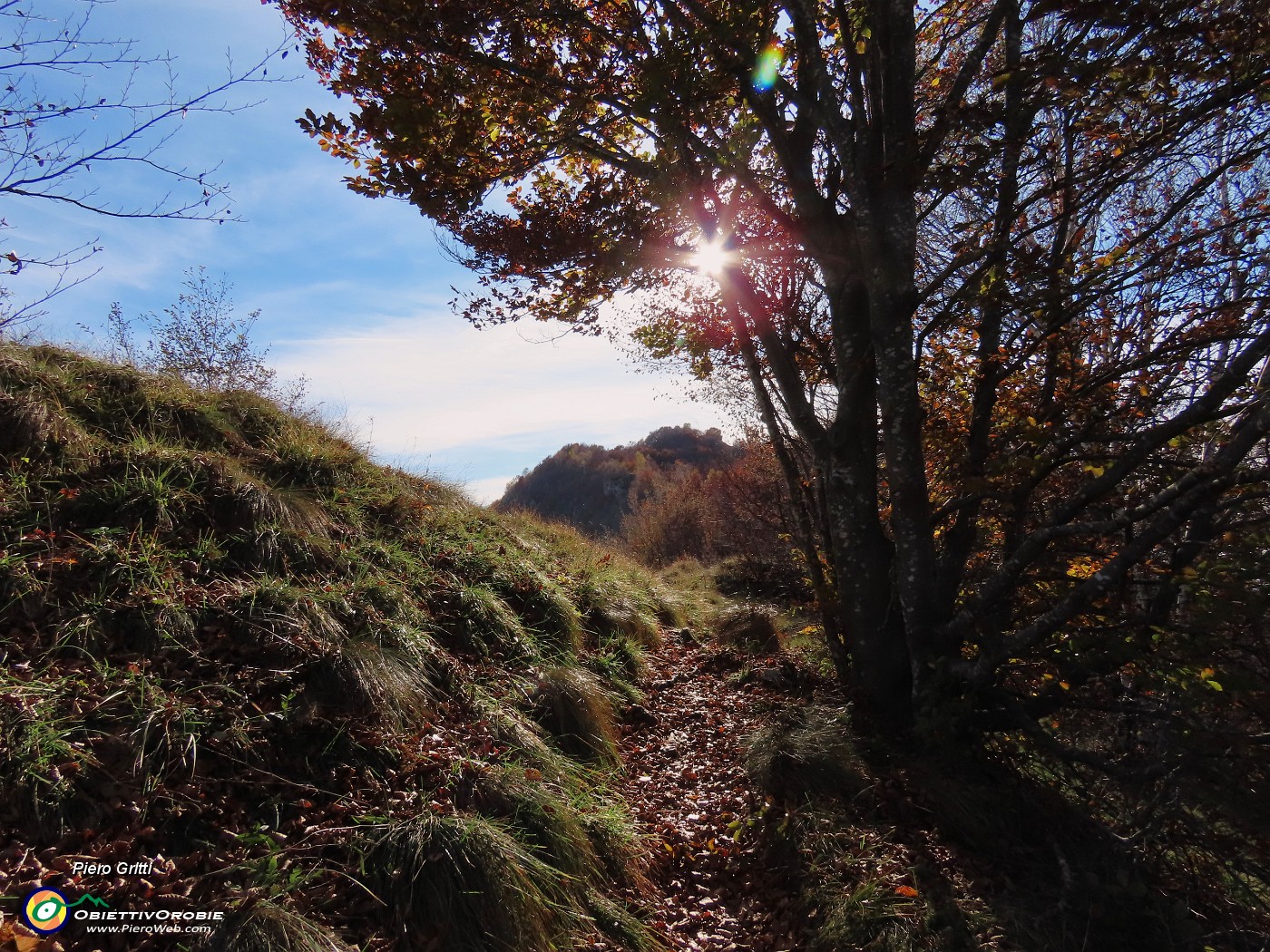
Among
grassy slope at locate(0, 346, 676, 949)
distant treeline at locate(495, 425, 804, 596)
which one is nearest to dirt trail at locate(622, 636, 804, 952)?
grassy slope at locate(0, 346, 676, 949)

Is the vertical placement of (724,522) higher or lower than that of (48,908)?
higher

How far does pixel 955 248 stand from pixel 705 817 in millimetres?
5206

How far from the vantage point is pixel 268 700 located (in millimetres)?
→ 3383

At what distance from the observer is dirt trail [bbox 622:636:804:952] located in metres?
3.26

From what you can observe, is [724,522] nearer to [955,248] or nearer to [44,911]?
[955,248]

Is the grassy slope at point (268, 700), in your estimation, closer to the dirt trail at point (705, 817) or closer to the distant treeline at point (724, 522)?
the dirt trail at point (705, 817)

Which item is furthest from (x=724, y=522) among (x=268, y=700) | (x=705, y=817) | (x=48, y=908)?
(x=48, y=908)

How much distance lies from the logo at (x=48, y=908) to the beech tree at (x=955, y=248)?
420cm

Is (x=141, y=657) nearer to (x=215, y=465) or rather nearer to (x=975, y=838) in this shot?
(x=215, y=465)

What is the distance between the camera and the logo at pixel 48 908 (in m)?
2.14

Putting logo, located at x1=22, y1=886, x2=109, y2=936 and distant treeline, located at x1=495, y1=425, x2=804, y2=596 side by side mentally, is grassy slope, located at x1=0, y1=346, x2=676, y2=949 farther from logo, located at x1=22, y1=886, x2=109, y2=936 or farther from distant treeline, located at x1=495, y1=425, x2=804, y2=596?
distant treeline, located at x1=495, y1=425, x2=804, y2=596

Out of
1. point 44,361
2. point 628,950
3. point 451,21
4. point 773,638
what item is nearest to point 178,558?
point 44,361

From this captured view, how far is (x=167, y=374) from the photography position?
19.3ft

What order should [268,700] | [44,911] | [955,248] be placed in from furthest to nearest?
[955,248]
[268,700]
[44,911]
